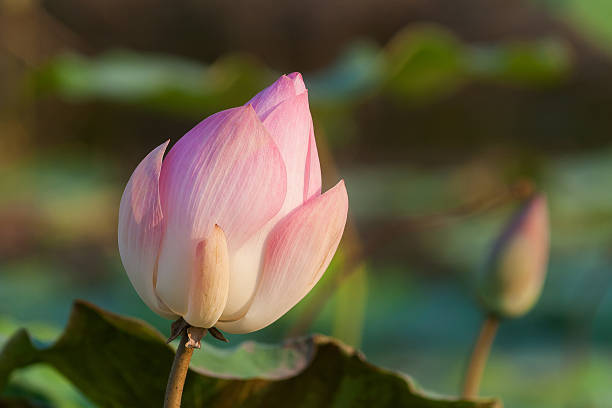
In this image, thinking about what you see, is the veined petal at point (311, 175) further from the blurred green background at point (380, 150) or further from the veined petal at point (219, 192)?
the blurred green background at point (380, 150)

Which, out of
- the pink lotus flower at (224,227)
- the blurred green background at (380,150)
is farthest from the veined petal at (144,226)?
the blurred green background at (380,150)

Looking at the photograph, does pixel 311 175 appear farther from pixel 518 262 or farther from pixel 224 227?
pixel 518 262

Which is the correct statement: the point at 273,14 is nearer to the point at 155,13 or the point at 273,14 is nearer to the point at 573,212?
the point at 155,13

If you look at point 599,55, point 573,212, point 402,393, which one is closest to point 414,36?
point 573,212

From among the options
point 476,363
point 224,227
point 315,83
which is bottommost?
point 476,363

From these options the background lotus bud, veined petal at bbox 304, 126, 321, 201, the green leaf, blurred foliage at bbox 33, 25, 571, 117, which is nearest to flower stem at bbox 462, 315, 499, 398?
the background lotus bud

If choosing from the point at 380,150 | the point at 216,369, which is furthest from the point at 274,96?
the point at 380,150
